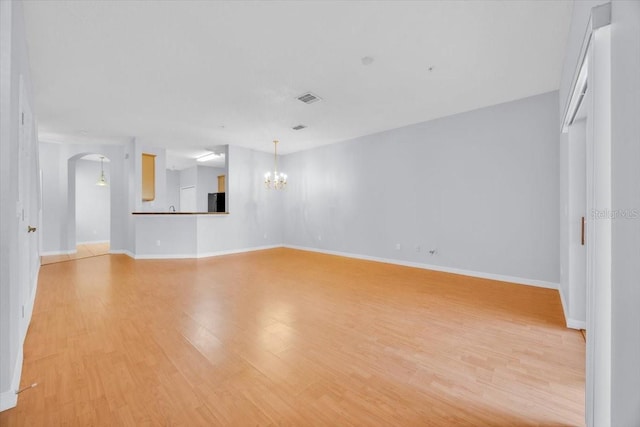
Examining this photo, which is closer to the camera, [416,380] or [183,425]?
[183,425]

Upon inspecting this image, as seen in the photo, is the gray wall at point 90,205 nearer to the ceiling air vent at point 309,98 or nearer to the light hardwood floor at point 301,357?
the light hardwood floor at point 301,357

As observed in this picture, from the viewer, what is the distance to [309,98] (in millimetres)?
4066

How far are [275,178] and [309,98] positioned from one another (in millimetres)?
3624

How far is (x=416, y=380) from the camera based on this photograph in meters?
1.82

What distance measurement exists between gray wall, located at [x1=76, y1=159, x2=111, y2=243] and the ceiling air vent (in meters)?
8.35

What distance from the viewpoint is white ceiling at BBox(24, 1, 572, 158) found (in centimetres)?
→ 231

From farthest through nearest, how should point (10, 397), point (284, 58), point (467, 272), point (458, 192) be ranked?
point (458, 192) < point (467, 272) < point (284, 58) < point (10, 397)

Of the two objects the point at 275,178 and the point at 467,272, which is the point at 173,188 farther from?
the point at 467,272

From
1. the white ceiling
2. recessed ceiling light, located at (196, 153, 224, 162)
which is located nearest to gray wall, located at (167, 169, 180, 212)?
recessed ceiling light, located at (196, 153, 224, 162)

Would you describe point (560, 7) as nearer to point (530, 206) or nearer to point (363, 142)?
point (530, 206)

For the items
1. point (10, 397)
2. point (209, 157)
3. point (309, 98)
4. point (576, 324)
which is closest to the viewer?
point (10, 397)

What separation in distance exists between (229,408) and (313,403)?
493 mm

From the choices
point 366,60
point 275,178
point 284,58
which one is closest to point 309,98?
point 284,58
